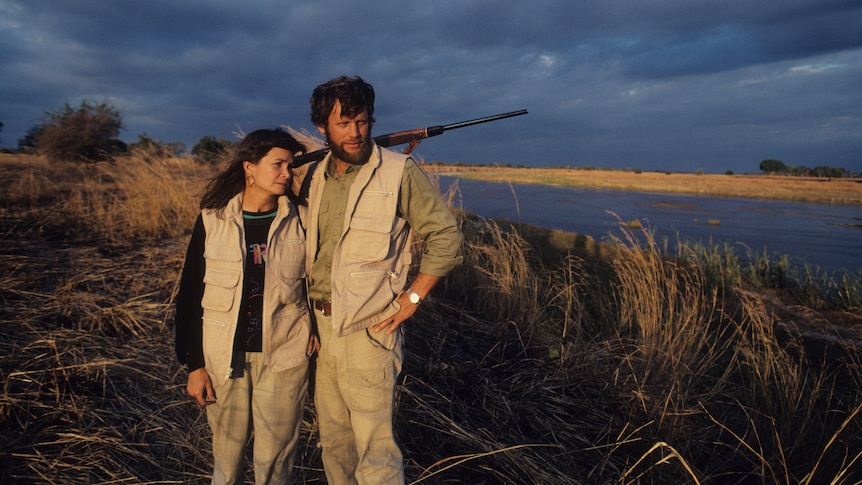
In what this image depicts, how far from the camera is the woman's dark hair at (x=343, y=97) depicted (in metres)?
1.85

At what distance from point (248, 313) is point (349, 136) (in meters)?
0.86

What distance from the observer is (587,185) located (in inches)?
1361

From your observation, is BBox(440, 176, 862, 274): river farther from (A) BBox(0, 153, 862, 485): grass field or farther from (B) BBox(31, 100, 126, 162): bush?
(B) BBox(31, 100, 126, 162): bush

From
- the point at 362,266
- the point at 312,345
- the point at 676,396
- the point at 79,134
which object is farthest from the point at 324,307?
the point at 79,134

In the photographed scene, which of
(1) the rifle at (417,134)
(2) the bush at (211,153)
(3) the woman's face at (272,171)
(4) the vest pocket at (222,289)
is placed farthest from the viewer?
(2) the bush at (211,153)

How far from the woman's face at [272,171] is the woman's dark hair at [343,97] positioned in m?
0.23

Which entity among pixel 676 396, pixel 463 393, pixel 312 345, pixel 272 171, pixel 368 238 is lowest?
pixel 676 396

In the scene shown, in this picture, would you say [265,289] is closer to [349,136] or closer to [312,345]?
[312,345]

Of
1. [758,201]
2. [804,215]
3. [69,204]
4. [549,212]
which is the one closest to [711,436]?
[69,204]

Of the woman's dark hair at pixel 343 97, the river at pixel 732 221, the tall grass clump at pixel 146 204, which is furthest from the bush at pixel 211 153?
the woman's dark hair at pixel 343 97

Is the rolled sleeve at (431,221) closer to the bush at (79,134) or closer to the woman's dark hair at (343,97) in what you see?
the woman's dark hair at (343,97)

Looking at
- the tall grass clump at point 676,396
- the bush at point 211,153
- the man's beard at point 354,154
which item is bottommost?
the tall grass clump at point 676,396

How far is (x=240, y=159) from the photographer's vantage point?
190cm

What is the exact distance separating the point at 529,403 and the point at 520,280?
211 cm
